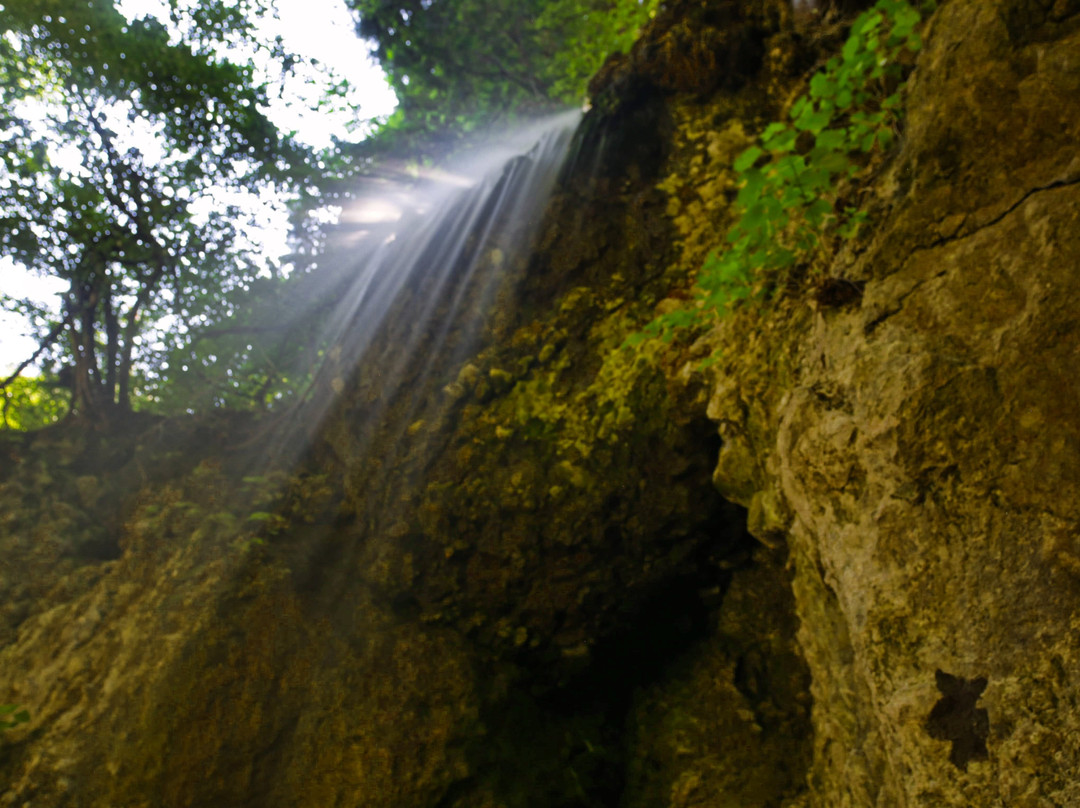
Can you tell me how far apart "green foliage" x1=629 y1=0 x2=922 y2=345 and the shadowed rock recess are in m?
0.14

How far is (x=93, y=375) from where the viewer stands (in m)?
7.13

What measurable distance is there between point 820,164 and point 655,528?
2.05 m

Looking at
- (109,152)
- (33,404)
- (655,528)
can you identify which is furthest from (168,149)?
(655,528)

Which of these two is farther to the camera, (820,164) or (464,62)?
(464,62)

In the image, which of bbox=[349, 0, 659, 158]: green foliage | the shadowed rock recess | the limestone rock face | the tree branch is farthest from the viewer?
bbox=[349, 0, 659, 158]: green foliage

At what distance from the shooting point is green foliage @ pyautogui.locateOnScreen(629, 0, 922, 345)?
227 centimetres

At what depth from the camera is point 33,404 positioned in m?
8.47

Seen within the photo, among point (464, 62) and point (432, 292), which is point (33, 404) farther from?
point (464, 62)

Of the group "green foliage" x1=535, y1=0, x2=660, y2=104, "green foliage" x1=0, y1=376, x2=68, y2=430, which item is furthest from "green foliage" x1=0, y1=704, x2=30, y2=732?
"green foliage" x1=535, y1=0, x2=660, y2=104

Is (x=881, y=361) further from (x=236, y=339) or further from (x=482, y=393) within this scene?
(x=236, y=339)

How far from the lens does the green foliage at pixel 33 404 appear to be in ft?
24.0

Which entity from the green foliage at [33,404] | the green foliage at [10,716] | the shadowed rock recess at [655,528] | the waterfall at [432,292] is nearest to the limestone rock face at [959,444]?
the shadowed rock recess at [655,528]

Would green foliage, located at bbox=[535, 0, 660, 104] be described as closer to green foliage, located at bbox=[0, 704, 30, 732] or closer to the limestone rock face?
the limestone rock face

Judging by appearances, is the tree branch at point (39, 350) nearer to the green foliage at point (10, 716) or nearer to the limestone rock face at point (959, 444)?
the green foliage at point (10, 716)
